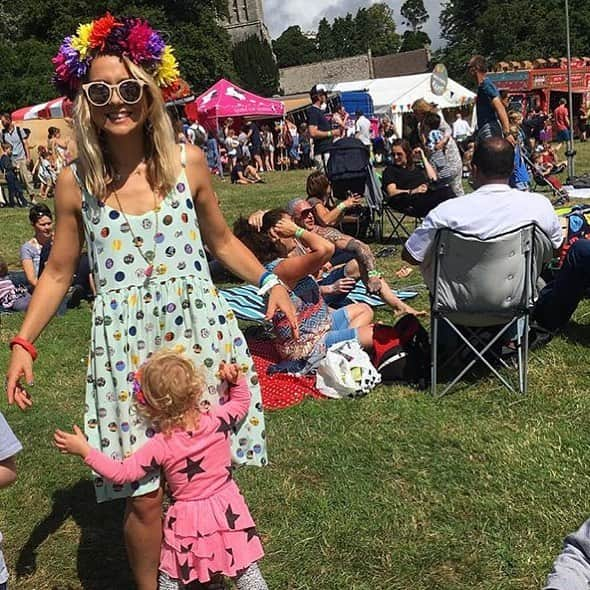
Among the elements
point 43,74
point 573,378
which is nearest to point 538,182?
point 573,378

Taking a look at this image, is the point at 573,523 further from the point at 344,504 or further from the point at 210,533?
the point at 210,533

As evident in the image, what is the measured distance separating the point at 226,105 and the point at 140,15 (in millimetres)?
17195

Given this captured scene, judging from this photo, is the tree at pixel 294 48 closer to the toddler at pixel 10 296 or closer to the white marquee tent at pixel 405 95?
the white marquee tent at pixel 405 95

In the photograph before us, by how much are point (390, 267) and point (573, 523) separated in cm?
503

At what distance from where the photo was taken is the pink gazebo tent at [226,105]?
77.4 feet

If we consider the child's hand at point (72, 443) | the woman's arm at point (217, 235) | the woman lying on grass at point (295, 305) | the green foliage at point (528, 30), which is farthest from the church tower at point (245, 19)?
the child's hand at point (72, 443)

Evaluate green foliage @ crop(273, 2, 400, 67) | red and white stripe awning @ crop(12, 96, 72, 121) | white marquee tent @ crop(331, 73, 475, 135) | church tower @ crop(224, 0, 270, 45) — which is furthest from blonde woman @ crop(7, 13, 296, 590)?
green foliage @ crop(273, 2, 400, 67)

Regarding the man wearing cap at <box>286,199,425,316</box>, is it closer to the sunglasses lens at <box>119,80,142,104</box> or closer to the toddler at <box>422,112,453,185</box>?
the toddler at <box>422,112,453,185</box>

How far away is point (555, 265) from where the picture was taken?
571 centimetres

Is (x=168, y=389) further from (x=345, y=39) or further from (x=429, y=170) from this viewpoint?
(x=345, y=39)

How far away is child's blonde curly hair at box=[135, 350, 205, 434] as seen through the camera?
220cm

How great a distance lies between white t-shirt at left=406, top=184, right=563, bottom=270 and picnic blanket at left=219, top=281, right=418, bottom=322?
2.01 metres

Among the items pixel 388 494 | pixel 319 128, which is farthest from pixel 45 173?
pixel 388 494

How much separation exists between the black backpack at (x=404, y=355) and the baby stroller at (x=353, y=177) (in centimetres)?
452
